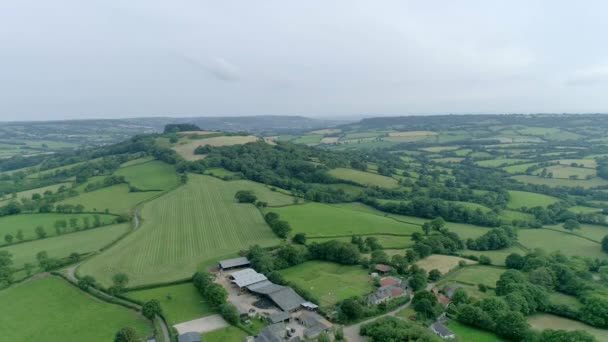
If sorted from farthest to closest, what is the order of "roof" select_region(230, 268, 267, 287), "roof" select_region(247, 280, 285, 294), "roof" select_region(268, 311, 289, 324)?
"roof" select_region(230, 268, 267, 287) < "roof" select_region(247, 280, 285, 294) < "roof" select_region(268, 311, 289, 324)

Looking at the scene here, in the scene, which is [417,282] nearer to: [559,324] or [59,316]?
[559,324]

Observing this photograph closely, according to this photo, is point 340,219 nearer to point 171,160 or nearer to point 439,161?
point 171,160

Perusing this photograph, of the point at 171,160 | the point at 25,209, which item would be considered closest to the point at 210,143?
the point at 171,160

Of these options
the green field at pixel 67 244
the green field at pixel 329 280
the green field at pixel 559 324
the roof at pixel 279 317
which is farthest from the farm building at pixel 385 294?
the green field at pixel 67 244

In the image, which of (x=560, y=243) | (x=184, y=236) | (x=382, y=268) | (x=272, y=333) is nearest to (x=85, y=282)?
(x=184, y=236)

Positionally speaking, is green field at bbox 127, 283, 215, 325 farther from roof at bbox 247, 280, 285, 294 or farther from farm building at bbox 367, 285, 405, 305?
farm building at bbox 367, 285, 405, 305

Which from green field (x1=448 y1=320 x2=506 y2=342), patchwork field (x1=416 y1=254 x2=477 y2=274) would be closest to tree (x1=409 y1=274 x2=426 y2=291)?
patchwork field (x1=416 y1=254 x2=477 y2=274)
